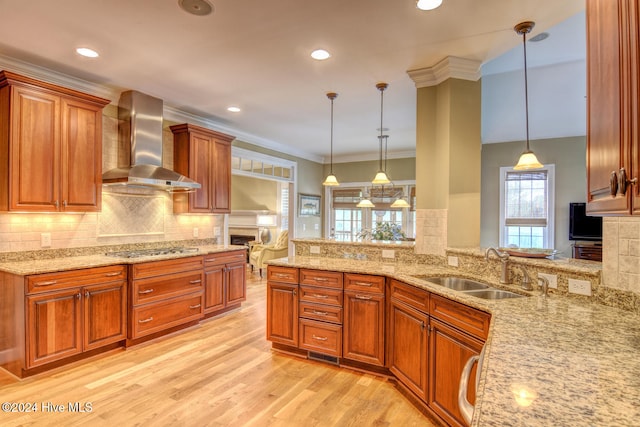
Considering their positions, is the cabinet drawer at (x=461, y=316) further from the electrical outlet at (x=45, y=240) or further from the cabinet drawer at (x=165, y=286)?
the electrical outlet at (x=45, y=240)

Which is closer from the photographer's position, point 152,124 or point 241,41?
point 241,41

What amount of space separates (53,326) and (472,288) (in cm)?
345

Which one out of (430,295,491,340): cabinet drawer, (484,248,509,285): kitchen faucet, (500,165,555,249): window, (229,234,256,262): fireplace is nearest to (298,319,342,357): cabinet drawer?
(430,295,491,340): cabinet drawer

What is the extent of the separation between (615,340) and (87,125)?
4.28 meters

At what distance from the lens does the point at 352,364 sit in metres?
3.07

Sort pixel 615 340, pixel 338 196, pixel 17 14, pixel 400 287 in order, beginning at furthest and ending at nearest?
pixel 338 196 → pixel 400 287 → pixel 17 14 → pixel 615 340

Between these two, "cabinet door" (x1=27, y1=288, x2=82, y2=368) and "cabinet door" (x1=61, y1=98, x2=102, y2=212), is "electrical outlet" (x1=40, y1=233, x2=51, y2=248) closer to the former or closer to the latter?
"cabinet door" (x1=61, y1=98, x2=102, y2=212)

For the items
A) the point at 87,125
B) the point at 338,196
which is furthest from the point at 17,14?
the point at 338,196

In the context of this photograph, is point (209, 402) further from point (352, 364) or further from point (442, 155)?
point (442, 155)

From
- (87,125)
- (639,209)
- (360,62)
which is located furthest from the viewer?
(87,125)

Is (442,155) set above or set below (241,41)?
below

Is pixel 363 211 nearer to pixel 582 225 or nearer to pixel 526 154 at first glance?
pixel 582 225

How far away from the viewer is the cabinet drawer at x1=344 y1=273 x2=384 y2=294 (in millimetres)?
2900

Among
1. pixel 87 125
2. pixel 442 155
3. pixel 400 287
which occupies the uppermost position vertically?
pixel 87 125
